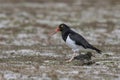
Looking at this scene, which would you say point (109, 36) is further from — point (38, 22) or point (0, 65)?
point (0, 65)

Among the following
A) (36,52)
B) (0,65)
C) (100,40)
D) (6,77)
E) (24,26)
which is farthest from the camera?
(24,26)

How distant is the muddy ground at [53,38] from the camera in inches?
650

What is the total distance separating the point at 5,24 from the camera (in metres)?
31.1

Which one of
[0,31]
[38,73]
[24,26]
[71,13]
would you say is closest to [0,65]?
[38,73]

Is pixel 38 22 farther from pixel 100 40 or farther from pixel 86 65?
pixel 86 65

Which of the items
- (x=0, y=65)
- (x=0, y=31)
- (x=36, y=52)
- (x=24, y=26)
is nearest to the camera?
(x=0, y=65)

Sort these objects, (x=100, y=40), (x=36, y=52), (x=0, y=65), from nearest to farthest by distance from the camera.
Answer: (x=0, y=65) → (x=36, y=52) → (x=100, y=40)

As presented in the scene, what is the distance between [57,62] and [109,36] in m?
9.10

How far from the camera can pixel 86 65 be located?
58.5 feet

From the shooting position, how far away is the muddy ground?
16500 millimetres

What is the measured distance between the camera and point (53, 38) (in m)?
26.9

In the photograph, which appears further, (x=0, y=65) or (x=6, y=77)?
(x=0, y=65)

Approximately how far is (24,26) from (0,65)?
515 inches

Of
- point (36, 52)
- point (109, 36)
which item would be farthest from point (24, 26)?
point (36, 52)
